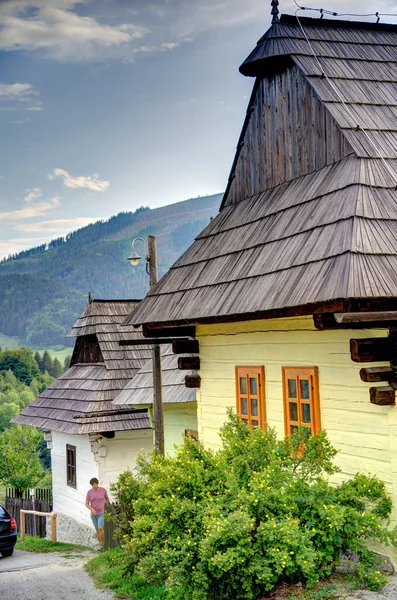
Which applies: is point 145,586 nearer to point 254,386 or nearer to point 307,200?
point 254,386

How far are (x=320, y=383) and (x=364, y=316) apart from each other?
1.56 meters

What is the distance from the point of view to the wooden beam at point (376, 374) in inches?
259

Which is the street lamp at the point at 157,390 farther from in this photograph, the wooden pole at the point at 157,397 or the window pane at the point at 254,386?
the window pane at the point at 254,386

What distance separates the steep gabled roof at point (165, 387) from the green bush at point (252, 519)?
5.11m

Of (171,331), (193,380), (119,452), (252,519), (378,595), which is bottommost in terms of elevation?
(378,595)

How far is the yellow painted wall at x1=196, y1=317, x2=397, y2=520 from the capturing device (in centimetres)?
673

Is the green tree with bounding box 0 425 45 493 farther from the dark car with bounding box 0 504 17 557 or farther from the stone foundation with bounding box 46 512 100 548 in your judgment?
the dark car with bounding box 0 504 17 557

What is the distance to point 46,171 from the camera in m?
166

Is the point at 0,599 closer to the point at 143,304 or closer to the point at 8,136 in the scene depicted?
the point at 143,304

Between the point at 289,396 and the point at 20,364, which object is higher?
the point at 20,364

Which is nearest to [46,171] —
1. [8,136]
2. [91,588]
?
[8,136]

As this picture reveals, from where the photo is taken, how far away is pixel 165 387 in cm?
1282

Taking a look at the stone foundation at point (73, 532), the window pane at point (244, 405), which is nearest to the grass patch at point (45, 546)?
the stone foundation at point (73, 532)

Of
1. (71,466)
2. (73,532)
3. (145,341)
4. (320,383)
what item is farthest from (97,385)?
(320,383)
